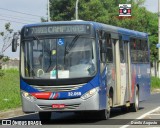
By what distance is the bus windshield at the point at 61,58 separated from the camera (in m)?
18.7

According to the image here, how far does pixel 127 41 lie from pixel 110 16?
3462cm

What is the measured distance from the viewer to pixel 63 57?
18.8 meters

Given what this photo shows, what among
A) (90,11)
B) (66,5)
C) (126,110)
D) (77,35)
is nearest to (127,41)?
(126,110)

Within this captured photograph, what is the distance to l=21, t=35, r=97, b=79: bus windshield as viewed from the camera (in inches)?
738

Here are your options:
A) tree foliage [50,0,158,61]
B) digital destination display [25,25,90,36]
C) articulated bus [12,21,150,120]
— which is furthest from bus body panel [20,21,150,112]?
tree foliage [50,0,158,61]

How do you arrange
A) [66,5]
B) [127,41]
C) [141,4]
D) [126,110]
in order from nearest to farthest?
[127,41] → [126,110] → [66,5] → [141,4]

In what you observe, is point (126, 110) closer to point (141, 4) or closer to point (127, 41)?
point (127, 41)

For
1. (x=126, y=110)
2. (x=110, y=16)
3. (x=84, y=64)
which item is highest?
(x=110, y=16)

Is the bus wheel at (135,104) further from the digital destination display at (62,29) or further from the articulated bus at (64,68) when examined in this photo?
the digital destination display at (62,29)

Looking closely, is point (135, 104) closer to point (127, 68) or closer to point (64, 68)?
point (127, 68)

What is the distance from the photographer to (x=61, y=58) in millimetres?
18828

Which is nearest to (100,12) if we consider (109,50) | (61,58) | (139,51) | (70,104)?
(139,51)

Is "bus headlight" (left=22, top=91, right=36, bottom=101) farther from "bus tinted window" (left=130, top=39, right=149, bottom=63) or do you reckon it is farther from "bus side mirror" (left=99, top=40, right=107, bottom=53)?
"bus tinted window" (left=130, top=39, right=149, bottom=63)

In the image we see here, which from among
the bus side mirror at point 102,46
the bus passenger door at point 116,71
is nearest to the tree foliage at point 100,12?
the bus passenger door at point 116,71
